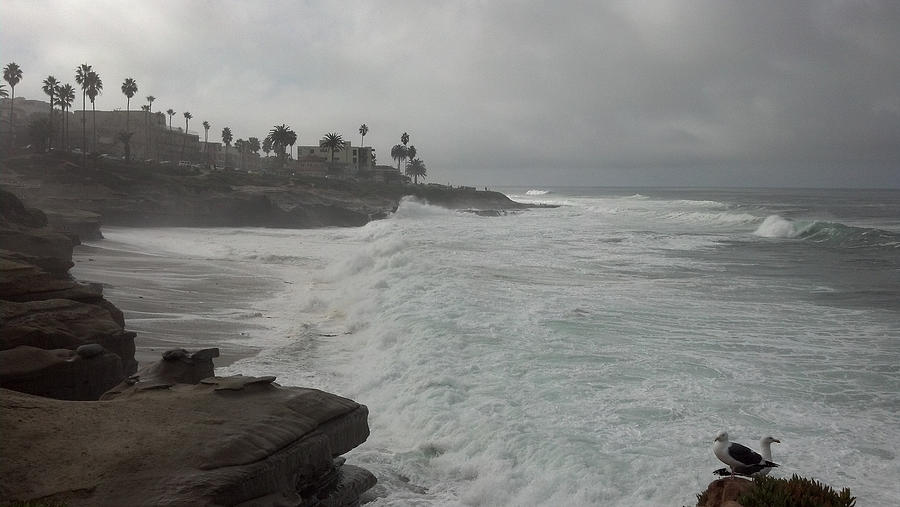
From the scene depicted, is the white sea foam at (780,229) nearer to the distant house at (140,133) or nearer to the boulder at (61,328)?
the boulder at (61,328)

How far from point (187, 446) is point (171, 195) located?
57.1 m

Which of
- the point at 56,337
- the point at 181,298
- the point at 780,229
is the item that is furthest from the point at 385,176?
the point at 56,337

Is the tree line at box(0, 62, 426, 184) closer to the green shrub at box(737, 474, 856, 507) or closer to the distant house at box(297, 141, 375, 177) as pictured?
the distant house at box(297, 141, 375, 177)

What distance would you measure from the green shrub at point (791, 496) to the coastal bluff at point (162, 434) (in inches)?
148

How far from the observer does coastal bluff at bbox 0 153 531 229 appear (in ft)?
174

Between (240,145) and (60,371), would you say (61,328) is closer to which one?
(60,371)

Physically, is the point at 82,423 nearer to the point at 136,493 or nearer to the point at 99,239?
the point at 136,493

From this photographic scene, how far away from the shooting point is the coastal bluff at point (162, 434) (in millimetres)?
5277

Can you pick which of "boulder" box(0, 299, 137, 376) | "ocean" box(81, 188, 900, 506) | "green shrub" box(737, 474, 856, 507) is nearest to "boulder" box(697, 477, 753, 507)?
"green shrub" box(737, 474, 856, 507)

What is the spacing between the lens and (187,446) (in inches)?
228

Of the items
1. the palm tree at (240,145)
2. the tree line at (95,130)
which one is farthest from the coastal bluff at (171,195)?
the palm tree at (240,145)

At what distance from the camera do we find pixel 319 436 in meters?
6.59

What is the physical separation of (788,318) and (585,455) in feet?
34.3

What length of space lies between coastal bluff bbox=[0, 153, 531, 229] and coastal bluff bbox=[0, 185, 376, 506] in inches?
1472
